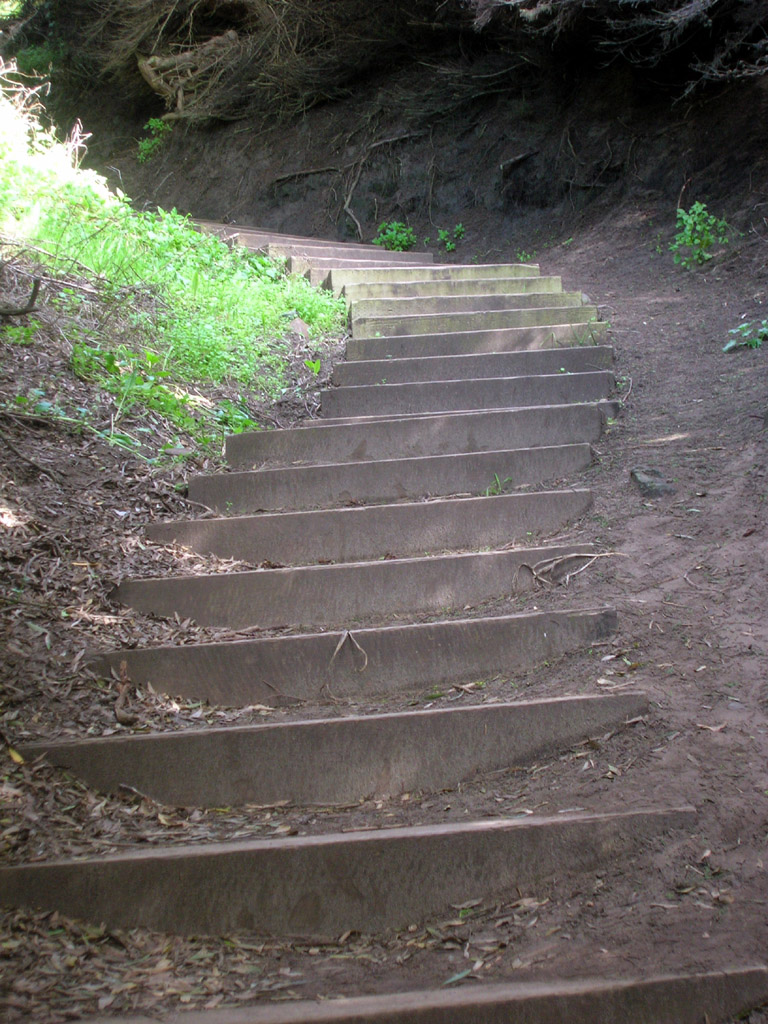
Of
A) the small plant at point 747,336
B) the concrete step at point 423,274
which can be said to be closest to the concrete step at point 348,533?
the small plant at point 747,336


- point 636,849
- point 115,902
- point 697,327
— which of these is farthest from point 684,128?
point 115,902

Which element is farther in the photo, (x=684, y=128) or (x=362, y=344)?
(x=684, y=128)

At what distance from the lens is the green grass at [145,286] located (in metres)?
4.90

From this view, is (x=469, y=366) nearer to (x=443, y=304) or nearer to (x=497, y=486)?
(x=443, y=304)

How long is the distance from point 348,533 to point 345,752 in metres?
1.30

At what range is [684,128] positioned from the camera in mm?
7719

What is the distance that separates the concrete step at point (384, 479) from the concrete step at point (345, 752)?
5.49 feet

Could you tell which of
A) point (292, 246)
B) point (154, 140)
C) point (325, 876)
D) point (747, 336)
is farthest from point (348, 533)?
point (154, 140)

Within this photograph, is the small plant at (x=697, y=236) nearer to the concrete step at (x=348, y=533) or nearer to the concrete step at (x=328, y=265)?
the concrete step at (x=328, y=265)

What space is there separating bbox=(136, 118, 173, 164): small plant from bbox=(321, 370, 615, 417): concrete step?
10505 millimetres

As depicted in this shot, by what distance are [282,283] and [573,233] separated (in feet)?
11.2

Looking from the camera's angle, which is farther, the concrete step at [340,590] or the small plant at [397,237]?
the small plant at [397,237]

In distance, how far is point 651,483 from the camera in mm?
3537

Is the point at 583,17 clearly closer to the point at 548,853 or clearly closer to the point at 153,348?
the point at 153,348
